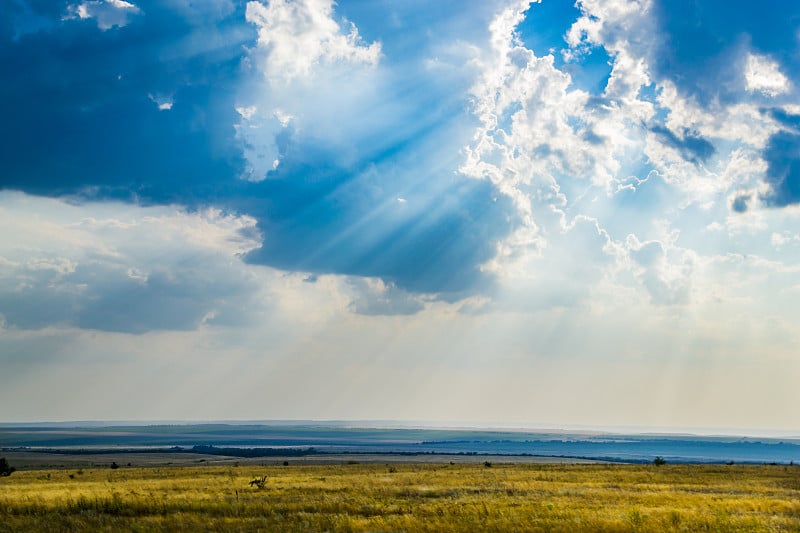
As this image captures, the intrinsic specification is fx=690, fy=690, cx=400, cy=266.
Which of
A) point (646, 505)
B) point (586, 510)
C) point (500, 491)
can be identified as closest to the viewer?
point (586, 510)

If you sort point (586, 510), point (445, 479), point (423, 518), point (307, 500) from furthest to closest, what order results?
point (445, 479), point (307, 500), point (586, 510), point (423, 518)

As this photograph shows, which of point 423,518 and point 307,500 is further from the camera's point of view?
point 307,500

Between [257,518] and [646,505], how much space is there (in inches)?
696

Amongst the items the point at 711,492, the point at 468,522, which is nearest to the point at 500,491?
the point at 711,492

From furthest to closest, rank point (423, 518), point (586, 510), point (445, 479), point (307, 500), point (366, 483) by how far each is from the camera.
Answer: point (445, 479), point (366, 483), point (307, 500), point (586, 510), point (423, 518)

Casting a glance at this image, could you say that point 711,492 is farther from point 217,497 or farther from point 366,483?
point 217,497

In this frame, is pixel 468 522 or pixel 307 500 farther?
pixel 307 500

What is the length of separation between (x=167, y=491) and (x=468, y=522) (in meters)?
23.8

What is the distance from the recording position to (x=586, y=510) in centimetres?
2870

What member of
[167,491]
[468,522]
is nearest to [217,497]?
[167,491]

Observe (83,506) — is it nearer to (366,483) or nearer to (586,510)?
(366,483)

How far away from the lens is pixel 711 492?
41094 millimetres

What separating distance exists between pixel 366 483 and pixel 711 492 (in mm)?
21802

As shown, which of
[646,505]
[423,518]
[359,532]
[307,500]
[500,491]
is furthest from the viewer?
[500,491]
